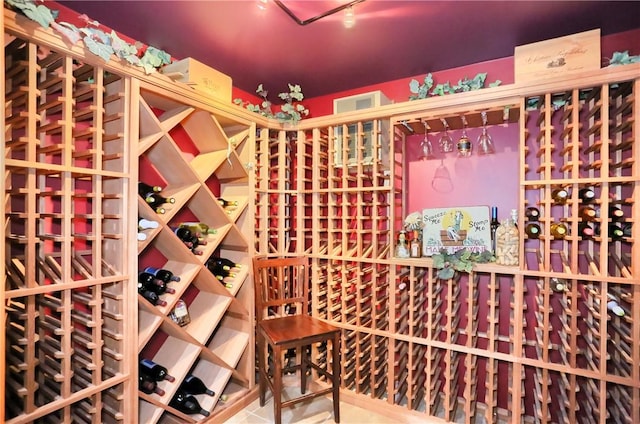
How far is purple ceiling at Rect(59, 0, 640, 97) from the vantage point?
1706 mm

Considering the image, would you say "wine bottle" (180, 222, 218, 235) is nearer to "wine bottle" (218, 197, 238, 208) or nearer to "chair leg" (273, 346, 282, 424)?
"wine bottle" (218, 197, 238, 208)

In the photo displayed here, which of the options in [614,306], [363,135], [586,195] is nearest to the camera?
[614,306]

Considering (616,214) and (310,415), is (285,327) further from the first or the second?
(616,214)

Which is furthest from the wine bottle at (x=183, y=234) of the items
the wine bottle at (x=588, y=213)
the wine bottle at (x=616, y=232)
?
the wine bottle at (x=616, y=232)

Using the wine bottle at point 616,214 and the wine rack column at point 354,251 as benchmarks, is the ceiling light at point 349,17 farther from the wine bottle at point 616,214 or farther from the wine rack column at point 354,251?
the wine bottle at point 616,214

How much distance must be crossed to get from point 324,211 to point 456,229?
3.32 feet

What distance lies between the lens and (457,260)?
1.95 meters

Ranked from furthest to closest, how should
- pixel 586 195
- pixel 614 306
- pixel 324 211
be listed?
1. pixel 324 211
2. pixel 586 195
3. pixel 614 306

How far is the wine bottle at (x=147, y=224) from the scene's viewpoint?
67.1 inches

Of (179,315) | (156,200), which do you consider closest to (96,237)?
(156,200)

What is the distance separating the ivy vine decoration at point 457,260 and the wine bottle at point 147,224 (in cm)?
158

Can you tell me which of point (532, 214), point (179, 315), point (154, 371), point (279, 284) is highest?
point (532, 214)

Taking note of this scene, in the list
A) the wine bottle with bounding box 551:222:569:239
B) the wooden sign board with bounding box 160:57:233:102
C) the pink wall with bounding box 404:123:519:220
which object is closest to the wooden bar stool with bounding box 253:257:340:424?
the pink wall with bounding box 404:123:519:220

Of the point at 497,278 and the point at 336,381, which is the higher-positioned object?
the point at 497,278
